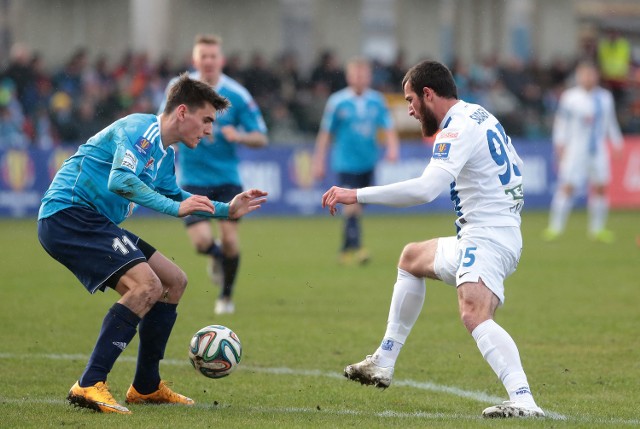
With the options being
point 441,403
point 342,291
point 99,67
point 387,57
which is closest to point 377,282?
point 342,291

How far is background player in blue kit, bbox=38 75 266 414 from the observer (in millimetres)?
6215

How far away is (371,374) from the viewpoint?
266 inches

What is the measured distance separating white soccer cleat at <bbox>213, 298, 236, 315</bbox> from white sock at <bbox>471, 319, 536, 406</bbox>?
485 cm

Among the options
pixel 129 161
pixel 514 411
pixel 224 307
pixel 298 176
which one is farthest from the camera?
pixel 298 176

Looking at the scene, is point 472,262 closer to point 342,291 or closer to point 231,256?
point 231,256

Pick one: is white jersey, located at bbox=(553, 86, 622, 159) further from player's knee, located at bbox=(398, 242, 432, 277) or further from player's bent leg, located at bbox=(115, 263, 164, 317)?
player's bent leg, located at bbox=(115, 263, 164, 317)

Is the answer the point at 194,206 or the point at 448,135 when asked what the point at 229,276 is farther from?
the point at 448,135

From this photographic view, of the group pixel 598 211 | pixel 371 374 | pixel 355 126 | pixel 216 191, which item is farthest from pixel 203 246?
pixel 598 211

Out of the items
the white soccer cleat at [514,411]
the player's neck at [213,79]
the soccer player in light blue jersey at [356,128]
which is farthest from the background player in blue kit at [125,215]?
the soccer player in light blue jersey at [356,128]

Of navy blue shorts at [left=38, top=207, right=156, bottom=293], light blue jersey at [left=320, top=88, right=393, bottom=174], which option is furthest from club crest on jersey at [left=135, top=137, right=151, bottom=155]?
light blue jersey at [left=320, top=88, right=393, bottom=174]

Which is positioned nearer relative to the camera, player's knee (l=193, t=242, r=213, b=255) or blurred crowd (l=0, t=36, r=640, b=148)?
player's knee (l=193, t=242, r=213, b=255)

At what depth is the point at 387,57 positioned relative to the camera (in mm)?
43500

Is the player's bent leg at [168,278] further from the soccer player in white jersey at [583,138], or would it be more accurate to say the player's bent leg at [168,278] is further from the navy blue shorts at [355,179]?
the soccer player in white jersey at [583,138]

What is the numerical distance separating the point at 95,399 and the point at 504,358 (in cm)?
222
